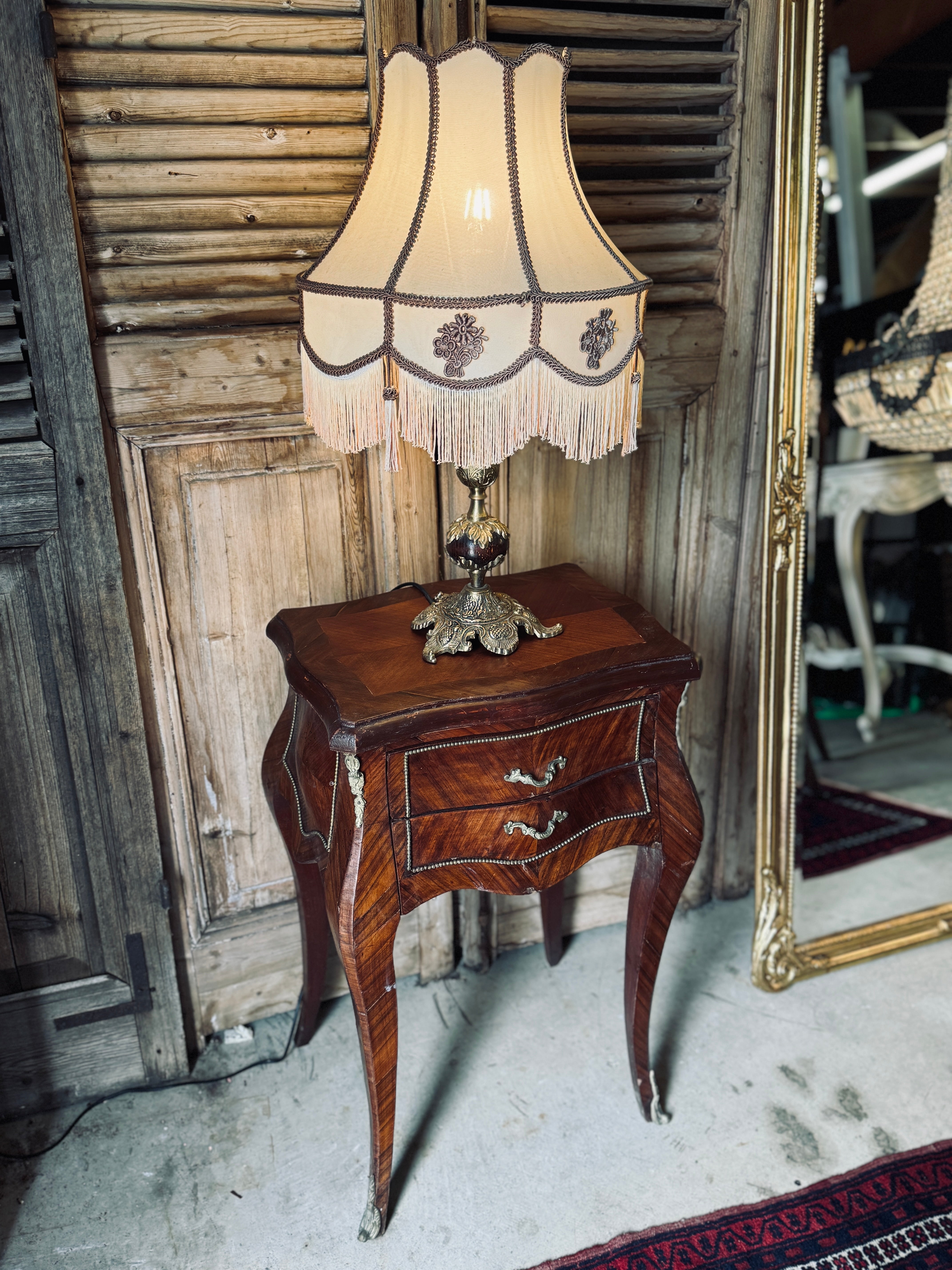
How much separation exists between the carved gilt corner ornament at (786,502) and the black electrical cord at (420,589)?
0.70 metres

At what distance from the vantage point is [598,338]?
3.96 feet

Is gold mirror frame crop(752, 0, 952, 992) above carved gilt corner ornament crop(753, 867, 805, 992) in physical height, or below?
above

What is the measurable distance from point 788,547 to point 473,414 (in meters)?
0.93

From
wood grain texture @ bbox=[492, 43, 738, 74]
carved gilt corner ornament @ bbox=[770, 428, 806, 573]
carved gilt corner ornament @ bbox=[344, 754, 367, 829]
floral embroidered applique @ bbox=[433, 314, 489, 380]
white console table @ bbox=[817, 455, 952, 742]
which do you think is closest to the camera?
floral embroidered applique @ bbox=[433, 314, 489, 380]

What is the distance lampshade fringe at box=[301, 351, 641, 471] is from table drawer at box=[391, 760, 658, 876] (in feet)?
1.58

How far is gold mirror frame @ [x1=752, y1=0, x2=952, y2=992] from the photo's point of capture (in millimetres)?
1672

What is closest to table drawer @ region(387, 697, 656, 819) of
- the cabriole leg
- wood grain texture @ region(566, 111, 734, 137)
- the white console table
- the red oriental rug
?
the cabriole leg

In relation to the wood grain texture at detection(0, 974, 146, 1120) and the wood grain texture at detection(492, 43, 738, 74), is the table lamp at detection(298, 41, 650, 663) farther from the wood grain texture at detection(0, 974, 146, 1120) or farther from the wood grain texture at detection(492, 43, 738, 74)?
the wood grain texture at detection(0, 974, 146, 1120)

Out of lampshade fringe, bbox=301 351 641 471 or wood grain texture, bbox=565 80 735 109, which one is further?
wood grain texture, bbox=565 80 735 109

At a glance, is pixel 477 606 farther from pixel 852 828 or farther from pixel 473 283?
pixel 852 828

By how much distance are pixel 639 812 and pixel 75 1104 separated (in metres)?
1.16

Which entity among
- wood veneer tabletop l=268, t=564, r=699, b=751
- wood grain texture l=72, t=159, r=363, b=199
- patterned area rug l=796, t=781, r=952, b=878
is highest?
wood grain texture l=72, t=159, r=363, b=199

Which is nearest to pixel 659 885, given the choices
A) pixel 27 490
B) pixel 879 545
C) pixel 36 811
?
pixel 36 811

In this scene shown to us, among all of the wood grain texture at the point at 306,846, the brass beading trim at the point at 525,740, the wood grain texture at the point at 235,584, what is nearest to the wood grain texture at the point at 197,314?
the wood grain texture at the point at 235,584
